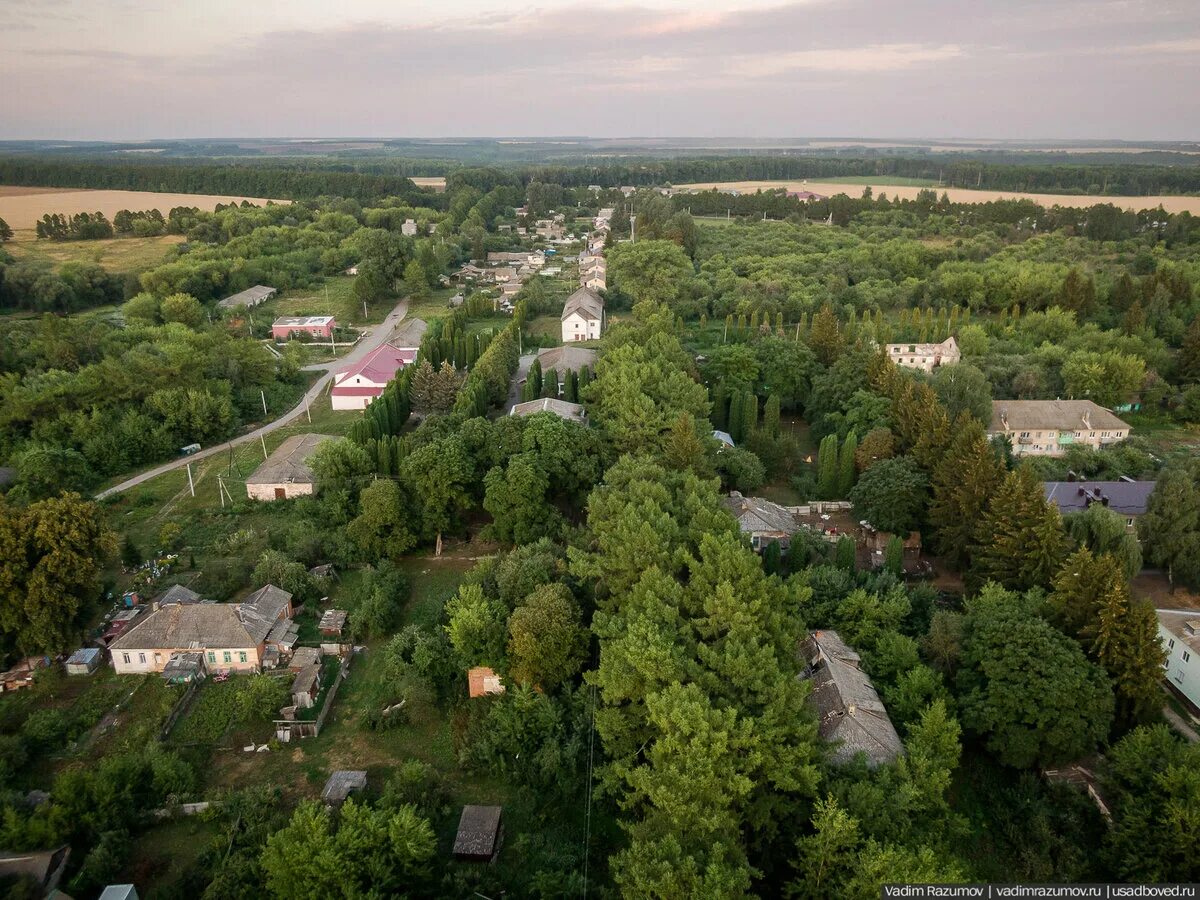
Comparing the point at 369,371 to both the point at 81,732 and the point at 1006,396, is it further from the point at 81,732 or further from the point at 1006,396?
the point at 1006,396

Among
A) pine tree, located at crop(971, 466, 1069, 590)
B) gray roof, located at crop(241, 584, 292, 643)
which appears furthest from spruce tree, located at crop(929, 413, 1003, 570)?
gray roof, located at crop(241, 584, 292, 643)

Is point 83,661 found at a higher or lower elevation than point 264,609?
lower

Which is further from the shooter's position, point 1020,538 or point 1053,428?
point 1053,428

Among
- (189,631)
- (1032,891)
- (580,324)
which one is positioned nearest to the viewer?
(1032,891)

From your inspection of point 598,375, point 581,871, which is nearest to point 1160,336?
point 598,375

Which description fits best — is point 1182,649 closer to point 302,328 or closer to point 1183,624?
point 1183,624

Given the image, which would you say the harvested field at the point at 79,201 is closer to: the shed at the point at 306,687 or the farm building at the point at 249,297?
the farm building at the point at 249,297

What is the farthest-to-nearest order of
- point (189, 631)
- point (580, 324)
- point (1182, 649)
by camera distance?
point (580, 324)
point (189, 631)
point (1182, 649)

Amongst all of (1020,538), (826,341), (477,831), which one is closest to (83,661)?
(477,831)
